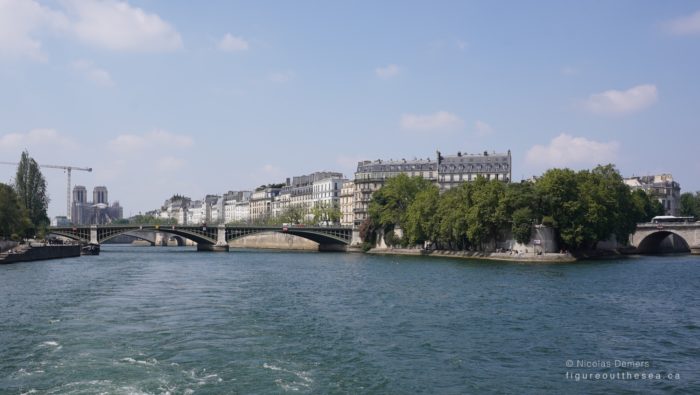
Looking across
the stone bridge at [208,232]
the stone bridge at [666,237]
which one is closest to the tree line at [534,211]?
the stone bridge at [666,237]

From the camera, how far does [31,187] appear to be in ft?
349

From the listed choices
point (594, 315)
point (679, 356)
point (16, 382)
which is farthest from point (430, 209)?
point (16, 382)

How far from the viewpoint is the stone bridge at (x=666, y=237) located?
A: 95.1 meters

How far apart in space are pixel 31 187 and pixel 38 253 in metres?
27.1

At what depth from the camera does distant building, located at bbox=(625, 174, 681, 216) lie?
143 meters

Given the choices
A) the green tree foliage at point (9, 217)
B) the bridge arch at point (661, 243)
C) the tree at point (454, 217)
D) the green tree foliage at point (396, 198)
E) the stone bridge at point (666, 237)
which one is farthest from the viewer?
the green tree foliage at point (396, 198)

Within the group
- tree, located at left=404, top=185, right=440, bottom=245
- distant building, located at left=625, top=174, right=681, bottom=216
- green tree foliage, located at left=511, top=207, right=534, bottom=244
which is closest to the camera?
green tree foliage, located at left=511, top=207, right=534, bottom=244

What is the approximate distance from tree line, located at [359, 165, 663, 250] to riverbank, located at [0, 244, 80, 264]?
157ft

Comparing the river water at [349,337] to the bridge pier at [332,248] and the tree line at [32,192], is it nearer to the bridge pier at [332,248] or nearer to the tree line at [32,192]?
the tree line at [32,192]

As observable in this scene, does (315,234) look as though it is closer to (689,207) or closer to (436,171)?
(436,171)

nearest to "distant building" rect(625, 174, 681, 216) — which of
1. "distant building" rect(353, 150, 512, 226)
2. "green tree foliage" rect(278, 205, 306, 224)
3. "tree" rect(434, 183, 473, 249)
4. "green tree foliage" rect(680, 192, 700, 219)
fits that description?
"green tree foliage" rect(680, 192, 700, 219)

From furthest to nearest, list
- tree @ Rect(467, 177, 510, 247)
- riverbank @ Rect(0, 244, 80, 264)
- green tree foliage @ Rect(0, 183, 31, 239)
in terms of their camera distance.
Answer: tree @ Rect(467, 177, 510, 247)
green tree foliage @ Rect(0, 183, 31, 239)
riverbank @ Rect(0, 244, 80, 264)

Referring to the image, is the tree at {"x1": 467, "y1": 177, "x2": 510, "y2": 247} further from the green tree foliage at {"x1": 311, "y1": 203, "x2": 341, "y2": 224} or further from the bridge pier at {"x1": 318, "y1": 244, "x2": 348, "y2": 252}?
the green tree foliage at {"x1": 311, "y1": 203, "x2": 341, "y2": 224}

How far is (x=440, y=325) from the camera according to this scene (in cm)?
3091
